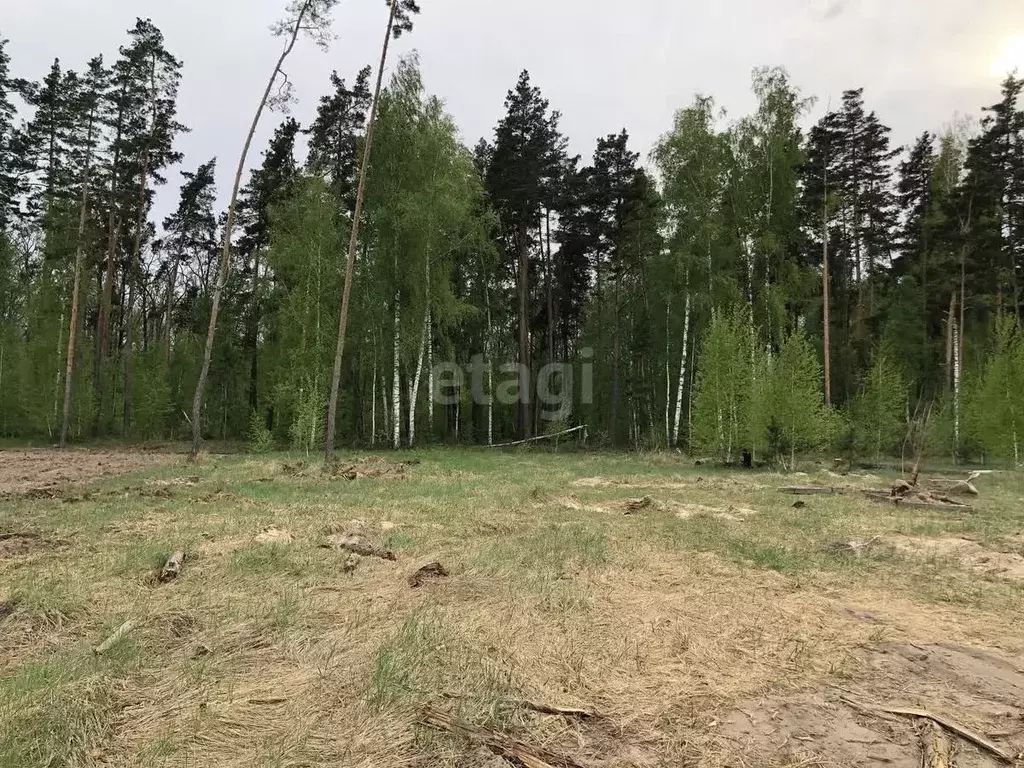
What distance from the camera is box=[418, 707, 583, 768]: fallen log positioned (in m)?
2.62

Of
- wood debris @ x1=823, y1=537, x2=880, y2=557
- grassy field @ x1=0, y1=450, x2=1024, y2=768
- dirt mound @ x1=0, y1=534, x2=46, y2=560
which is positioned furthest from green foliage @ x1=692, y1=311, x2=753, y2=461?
dirt mound @ x1=0, y1=534, x2=46, y2=560

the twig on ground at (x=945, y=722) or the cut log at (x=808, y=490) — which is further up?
the twig on ground at (x=945, y=722)

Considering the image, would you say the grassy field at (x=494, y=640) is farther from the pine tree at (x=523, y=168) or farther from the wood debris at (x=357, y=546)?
the pine tree at (x=523, y=168)

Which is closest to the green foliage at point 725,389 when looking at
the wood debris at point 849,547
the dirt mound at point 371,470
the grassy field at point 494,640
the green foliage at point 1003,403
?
the green foliage at point 1003,403

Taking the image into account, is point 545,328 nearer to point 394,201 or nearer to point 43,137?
point 394,201

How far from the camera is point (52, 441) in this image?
1058 inches

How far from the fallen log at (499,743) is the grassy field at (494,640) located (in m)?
0.01

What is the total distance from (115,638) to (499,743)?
282 cm

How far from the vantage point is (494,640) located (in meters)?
4.04

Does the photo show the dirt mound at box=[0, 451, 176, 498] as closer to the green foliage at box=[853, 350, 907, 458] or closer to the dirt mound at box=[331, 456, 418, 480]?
the dirt mound at box=[331, 456, 418, 480]

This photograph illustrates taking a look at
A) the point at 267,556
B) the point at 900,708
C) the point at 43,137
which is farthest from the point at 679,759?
the point at 43,137

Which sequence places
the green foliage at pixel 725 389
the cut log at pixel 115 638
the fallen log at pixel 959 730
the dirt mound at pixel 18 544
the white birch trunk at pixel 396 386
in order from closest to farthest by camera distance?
the fallen log at pixel 959 730 < the cut log at pixel 115 638 < the dirt mound at pixel 18 544 < the green foliage at pixel 725 389 < the white birch trunk at pixel 396 386

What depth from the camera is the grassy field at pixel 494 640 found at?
280cm

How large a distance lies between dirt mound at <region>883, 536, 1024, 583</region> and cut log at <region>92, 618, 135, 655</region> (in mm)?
8288
